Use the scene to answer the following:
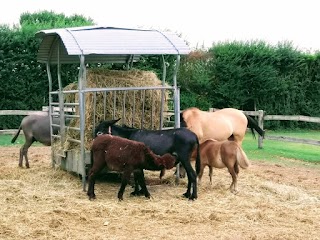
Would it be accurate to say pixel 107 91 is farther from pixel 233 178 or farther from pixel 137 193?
pixel 233 178

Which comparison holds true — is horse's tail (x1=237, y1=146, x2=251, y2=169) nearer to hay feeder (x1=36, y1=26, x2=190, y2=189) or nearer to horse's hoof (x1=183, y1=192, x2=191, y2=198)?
horse's hoof (x1=183, y1=192, x2=191, y2=198)

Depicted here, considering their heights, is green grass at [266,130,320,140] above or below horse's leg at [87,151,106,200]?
below

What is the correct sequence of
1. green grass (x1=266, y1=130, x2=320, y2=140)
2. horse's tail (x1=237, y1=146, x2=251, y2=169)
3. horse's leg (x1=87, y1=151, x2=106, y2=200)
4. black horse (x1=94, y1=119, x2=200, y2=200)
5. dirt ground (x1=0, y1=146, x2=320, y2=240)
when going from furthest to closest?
1. green grass (x1=266, y1=130, x2=320, y2=140)
2. horse's tail (x1=237, y1=146, x2=251, y2=169)
3. black horse (x1=94, y1=119, x2=200, y2=200)
4. horse's leg (x1=87, y1=151, x2=106, y2=200)
5. dirt ground (x1=0, y1=146, x2=320, y2=240)

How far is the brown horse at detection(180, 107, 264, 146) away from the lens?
431 inches

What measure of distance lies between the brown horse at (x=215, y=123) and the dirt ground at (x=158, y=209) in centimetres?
93

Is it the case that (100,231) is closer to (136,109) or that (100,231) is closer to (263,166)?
(136,109)

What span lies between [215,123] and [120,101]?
7.82 feet

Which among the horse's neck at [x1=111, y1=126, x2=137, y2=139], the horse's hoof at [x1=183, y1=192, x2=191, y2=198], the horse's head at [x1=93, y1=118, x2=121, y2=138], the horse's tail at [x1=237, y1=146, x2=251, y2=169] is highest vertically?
the horse's head at [x1=93, y1=118, x2=121, y2=138]

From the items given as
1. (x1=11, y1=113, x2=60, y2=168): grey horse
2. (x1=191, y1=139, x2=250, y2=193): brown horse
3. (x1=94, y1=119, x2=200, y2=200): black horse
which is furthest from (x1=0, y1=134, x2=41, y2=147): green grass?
(x1=191, y1=139, x2=250, y2=193): brown horse

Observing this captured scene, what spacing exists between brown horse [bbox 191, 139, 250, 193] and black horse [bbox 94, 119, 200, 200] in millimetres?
507

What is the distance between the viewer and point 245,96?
2295 cm

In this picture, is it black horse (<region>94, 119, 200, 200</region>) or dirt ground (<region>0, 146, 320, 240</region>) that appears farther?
black horse (<region>94, 119, 200, 200</region>)

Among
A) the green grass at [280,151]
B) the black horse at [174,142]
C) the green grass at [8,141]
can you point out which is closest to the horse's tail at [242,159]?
the black horse at [174,142]

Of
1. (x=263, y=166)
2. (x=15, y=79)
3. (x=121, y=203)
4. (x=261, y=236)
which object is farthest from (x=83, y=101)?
(x=15, y=79)
